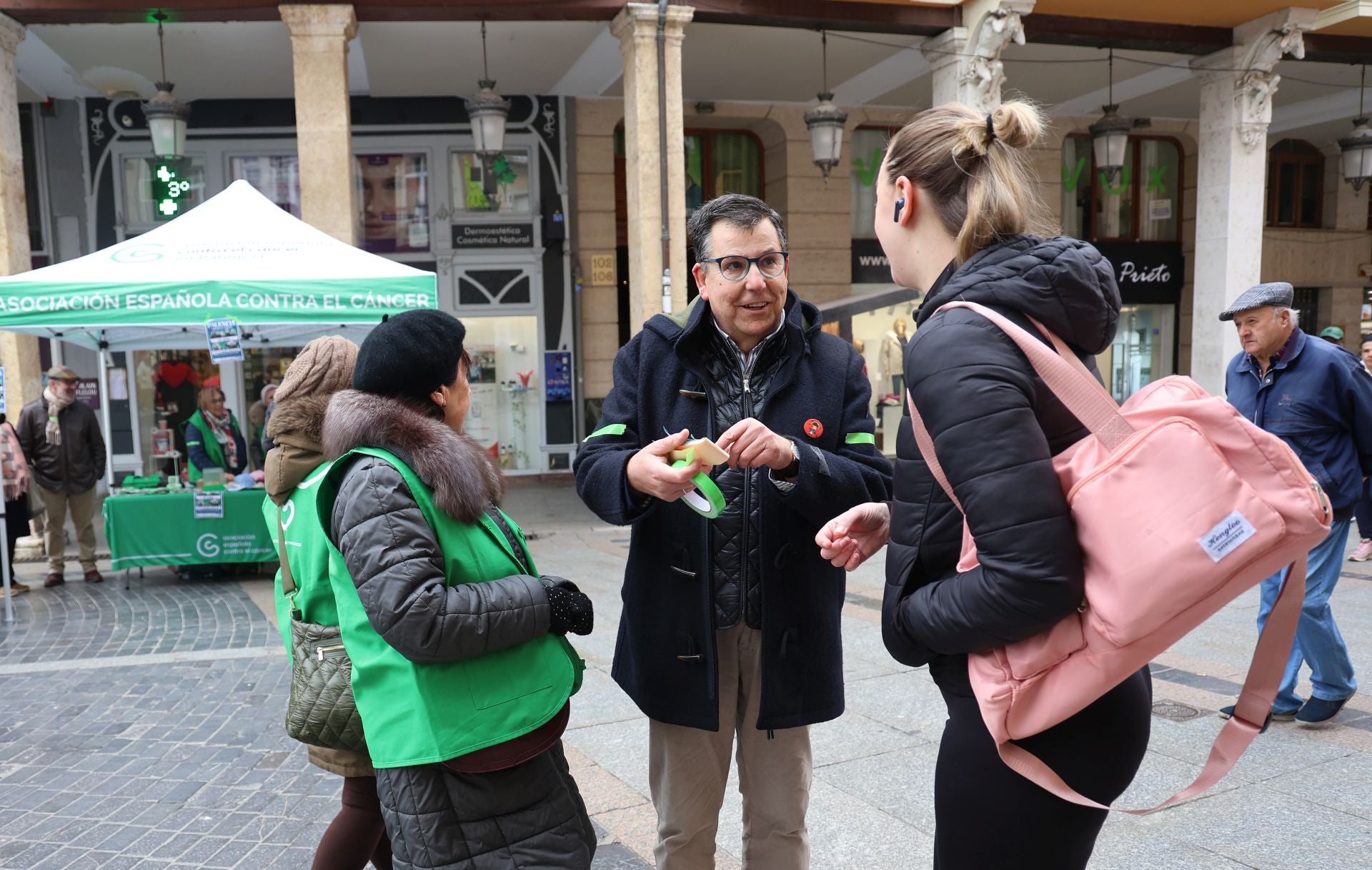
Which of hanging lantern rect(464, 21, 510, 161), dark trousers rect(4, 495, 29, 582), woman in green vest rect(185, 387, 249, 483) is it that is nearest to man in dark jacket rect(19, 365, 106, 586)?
dark trousers rect(4, 495, 29, 582)

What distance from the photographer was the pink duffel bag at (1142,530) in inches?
53.4

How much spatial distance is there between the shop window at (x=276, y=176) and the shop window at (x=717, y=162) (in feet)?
19.6

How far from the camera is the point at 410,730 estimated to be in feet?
6.82

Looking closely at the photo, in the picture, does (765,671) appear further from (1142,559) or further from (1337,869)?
(1337,869)

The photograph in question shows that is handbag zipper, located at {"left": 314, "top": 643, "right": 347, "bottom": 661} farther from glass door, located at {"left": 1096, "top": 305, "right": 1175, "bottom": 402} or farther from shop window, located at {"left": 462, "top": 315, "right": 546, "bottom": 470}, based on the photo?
glass door, located at {"left": 1096, "top": 305, "right": 1175, "bottom": 402}

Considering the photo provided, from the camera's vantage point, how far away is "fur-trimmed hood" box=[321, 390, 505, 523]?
7.00ft

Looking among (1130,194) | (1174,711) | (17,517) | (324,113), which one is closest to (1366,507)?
(1174,711)

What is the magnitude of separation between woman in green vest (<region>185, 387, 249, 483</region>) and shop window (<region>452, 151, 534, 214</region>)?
234 inches

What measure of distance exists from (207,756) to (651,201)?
7690mm

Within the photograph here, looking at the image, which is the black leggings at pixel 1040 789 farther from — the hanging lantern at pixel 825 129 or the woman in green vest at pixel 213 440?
the hanging lantern at pixel 825 129

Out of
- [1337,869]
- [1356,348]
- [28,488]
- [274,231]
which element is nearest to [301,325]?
[274,231]

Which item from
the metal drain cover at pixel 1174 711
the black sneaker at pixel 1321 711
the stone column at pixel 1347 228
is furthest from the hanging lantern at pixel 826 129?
the stone column at pixel 1347 228

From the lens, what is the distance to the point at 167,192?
47.0 feet

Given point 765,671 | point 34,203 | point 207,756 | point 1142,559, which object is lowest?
point 207,756
